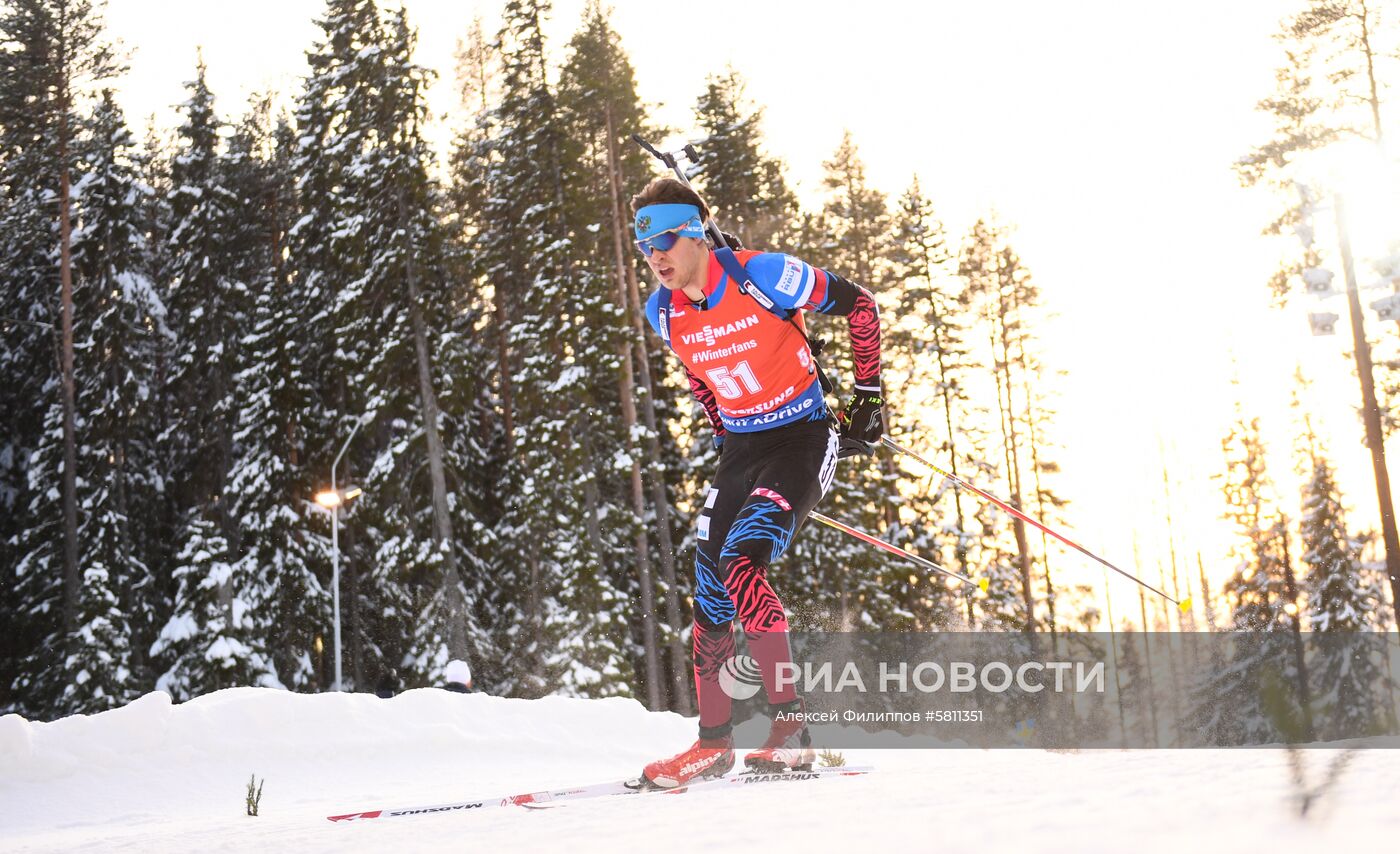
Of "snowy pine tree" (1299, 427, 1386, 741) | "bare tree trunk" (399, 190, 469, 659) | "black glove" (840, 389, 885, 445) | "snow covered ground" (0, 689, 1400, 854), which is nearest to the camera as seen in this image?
"snow covered ground" (0, 689, 1400, 854)

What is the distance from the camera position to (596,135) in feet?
88.9

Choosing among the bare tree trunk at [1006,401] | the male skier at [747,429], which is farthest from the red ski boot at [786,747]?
the bare tree trunk at [1006,401]

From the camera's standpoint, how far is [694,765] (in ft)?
13.9

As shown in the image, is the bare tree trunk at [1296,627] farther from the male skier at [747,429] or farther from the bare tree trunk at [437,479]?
the male skier at [747,429]

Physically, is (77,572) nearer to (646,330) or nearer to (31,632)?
(31,632)

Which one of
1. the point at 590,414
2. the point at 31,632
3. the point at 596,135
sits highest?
the point at 596,135

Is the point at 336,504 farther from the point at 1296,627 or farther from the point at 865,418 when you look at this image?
the point at 1296,627

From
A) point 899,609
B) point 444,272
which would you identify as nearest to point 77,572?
point 444,272

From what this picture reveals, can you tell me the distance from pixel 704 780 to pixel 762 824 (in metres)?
1.69

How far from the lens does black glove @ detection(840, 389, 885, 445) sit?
15.7ft

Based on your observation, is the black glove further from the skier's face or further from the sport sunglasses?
the sport sunglasses

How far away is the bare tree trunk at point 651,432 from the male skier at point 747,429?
1903cm

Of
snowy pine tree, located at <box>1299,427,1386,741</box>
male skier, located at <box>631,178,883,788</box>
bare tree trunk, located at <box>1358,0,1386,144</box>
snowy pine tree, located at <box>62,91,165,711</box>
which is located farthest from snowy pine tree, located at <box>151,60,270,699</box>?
bare tree trunk, located at <box>1358,0,1386,144</box>

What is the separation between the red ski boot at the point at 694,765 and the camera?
4152 mm
